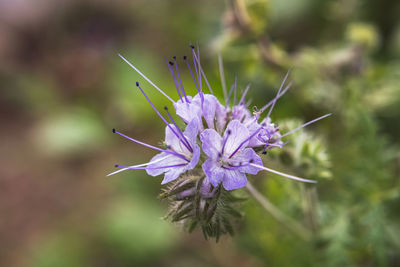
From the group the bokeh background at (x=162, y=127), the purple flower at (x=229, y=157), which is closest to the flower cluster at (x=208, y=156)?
the purple flower at (x=229, y=157)

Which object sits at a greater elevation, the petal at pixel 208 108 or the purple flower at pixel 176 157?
the petal at pixel 208 108

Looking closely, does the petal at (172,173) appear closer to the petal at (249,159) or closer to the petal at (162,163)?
the petal at (162,163)

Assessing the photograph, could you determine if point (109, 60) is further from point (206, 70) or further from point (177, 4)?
point (206, 70)

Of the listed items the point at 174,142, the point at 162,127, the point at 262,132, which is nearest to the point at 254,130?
the point at 262,132

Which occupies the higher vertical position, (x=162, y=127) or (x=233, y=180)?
(x=162, y=127)

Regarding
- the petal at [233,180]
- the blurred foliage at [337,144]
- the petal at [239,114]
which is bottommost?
the petal at [233,180]

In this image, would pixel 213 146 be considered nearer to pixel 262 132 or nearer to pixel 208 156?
pixel 208 156

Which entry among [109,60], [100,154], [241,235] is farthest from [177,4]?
[241,235]
